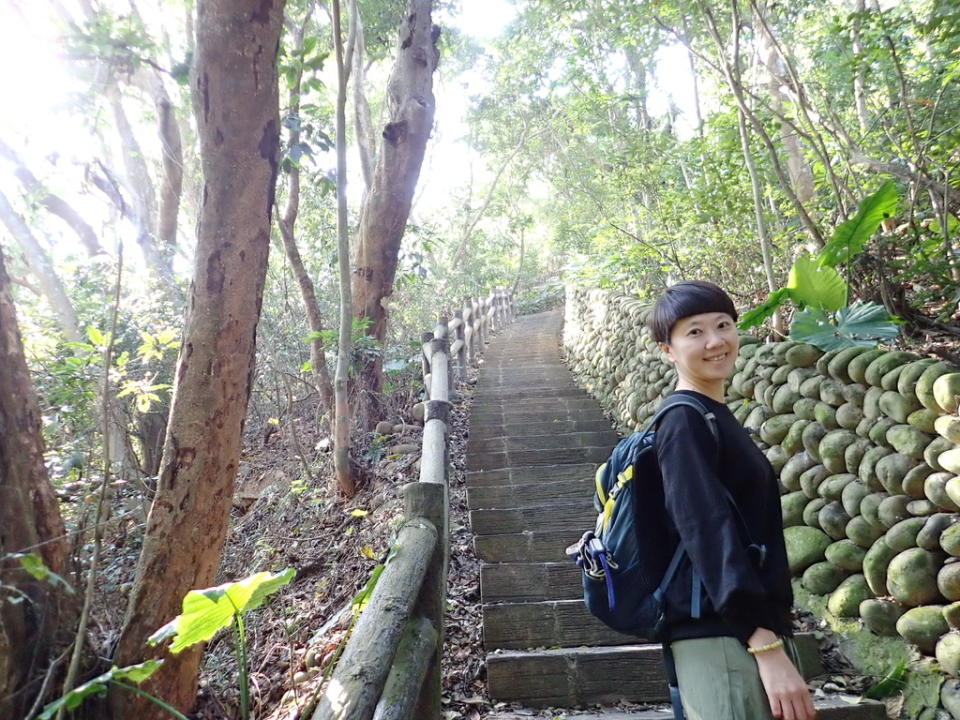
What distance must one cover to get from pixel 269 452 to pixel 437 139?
38.0ft

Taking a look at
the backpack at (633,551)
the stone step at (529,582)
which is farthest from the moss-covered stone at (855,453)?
the backpack at (633,551)

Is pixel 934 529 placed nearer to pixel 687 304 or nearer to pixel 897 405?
pixel 897 405

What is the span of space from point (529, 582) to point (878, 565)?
172cm

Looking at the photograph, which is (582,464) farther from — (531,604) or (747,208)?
(747,208)

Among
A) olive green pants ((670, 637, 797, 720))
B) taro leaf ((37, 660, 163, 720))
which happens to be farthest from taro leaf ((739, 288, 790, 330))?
taro leaf ((37, 660, 163, 720))

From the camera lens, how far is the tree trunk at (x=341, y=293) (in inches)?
188

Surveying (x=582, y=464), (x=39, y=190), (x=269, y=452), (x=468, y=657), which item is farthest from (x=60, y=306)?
(x=468, y=657)

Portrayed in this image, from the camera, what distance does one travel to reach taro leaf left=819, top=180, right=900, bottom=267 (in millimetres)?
3301

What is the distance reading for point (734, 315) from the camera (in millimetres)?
1464

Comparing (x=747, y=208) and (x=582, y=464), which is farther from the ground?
(x=747, y=208)

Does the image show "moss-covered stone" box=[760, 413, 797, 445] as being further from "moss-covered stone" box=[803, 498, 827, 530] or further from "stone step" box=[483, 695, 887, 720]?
"stone step" box=[483, 695, 887, 720]

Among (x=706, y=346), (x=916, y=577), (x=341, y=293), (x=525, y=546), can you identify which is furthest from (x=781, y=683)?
(x=341, y=293)

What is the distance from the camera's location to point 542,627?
324 centimetres

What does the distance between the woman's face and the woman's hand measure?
0.52 metres
